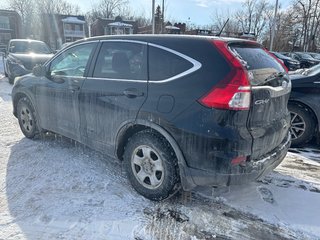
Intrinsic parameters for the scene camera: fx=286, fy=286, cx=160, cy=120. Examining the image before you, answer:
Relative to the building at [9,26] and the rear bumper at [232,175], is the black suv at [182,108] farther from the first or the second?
the building at [9,26]

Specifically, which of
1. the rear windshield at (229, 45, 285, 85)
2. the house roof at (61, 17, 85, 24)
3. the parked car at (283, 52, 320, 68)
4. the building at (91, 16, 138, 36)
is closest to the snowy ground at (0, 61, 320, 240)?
the rear windshield at (229, 45, 285, 85)

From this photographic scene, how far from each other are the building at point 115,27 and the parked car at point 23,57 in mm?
30873

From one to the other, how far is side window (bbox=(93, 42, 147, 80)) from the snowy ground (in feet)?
4.44

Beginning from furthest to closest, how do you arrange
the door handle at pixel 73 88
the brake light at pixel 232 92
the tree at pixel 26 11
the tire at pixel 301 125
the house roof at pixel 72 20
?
the tree at pixel 26 11 < the house roof at pixel 72 20 < the tire at pixel 301 125 < the door handle at pixel 73 88 < the brake light at pixel 232 92

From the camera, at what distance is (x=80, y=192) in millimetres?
3385

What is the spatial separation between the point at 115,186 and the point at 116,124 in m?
0.79

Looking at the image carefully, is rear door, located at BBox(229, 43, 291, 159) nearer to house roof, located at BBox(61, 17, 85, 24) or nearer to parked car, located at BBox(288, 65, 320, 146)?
parked car, located at BBox(288, 65, 320, 146)

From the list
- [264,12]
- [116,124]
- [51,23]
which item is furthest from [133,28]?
[116,124]

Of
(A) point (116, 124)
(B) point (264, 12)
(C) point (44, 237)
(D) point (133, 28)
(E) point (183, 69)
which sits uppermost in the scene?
(B) point (264, 12)

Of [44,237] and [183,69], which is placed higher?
[183,69]

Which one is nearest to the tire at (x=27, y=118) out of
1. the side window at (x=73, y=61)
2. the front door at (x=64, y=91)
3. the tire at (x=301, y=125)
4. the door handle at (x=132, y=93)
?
the front door at (x=64, y=91)

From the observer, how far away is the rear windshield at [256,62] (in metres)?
2.77

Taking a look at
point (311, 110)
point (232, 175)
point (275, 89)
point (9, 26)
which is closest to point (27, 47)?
point (311, 110)

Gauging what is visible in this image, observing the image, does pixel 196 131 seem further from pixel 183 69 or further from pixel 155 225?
pixel 155 225
